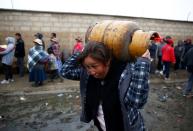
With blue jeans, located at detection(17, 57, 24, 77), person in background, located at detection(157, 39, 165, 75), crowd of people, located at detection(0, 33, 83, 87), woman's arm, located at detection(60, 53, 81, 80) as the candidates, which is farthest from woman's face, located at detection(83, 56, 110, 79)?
person in background, located at detection(157, 39, 165, 75)

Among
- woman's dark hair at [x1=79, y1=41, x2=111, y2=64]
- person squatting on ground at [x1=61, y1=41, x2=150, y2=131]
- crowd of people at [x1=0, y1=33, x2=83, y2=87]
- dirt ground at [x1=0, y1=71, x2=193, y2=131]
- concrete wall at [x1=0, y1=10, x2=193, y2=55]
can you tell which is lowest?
dirt ground at [x1=0, y1=71, x2=193, y2=131]

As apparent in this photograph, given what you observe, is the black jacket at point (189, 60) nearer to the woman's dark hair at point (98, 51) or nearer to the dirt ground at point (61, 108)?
the dirt ground at point (61, 108)

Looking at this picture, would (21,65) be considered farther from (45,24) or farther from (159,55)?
(159,55)

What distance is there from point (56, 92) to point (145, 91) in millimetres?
6417

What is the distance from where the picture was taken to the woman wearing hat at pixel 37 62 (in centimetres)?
858

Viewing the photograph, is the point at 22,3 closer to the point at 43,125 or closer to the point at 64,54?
the point at 64,54

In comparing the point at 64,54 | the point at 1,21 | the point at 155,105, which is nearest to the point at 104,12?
the point at 64,54

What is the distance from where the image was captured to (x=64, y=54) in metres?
11.8

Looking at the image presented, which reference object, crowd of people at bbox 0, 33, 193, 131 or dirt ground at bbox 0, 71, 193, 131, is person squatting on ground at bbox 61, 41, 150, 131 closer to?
crowd of people at bbox 0, 33, 193, 131

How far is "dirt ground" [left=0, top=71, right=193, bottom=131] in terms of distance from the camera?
233 inches

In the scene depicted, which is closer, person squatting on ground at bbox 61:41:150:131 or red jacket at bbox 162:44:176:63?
person squatting on ground at bbox 61:41:150:131

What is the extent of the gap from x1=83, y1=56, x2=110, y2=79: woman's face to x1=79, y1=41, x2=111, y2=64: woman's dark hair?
0.03 metres

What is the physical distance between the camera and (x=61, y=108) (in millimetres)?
6992

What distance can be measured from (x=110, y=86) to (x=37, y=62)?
22.2ft
